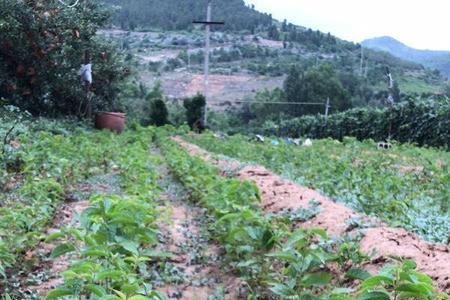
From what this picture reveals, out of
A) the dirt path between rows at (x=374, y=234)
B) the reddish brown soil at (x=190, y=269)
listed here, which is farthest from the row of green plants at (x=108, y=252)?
the dirt path between rows at (x=374, y=234)

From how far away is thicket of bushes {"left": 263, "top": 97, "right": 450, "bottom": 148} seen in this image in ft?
63.2

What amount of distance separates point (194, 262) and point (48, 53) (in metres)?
11.3

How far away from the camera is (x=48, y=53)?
14.2 m

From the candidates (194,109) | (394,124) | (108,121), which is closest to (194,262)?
(108,121)

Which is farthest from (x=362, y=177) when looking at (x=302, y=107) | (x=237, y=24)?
(x=237, y=24)

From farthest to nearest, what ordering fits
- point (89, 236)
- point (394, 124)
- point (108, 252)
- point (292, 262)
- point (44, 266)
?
1. point (394, 124)
2. point (44, 266)
3. point (292, 262)
4. point (89, 236)
5. point (108, 252)

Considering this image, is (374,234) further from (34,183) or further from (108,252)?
(34,183)

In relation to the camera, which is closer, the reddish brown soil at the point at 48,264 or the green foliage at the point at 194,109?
the reddish brown soil at the point at 48,264

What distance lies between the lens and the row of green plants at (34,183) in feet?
11.2

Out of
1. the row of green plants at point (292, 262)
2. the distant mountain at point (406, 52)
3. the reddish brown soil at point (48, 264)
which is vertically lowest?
the distant mountain at point (406, 52)

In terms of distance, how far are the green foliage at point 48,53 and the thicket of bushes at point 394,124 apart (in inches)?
415

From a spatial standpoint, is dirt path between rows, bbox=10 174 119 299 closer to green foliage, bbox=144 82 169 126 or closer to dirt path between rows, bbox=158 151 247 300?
dirt path between rows, bbox=158 151 247 300

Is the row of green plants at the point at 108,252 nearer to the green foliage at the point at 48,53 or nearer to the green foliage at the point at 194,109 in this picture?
the green foliage at the point at 48,53

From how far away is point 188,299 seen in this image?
135 inches
